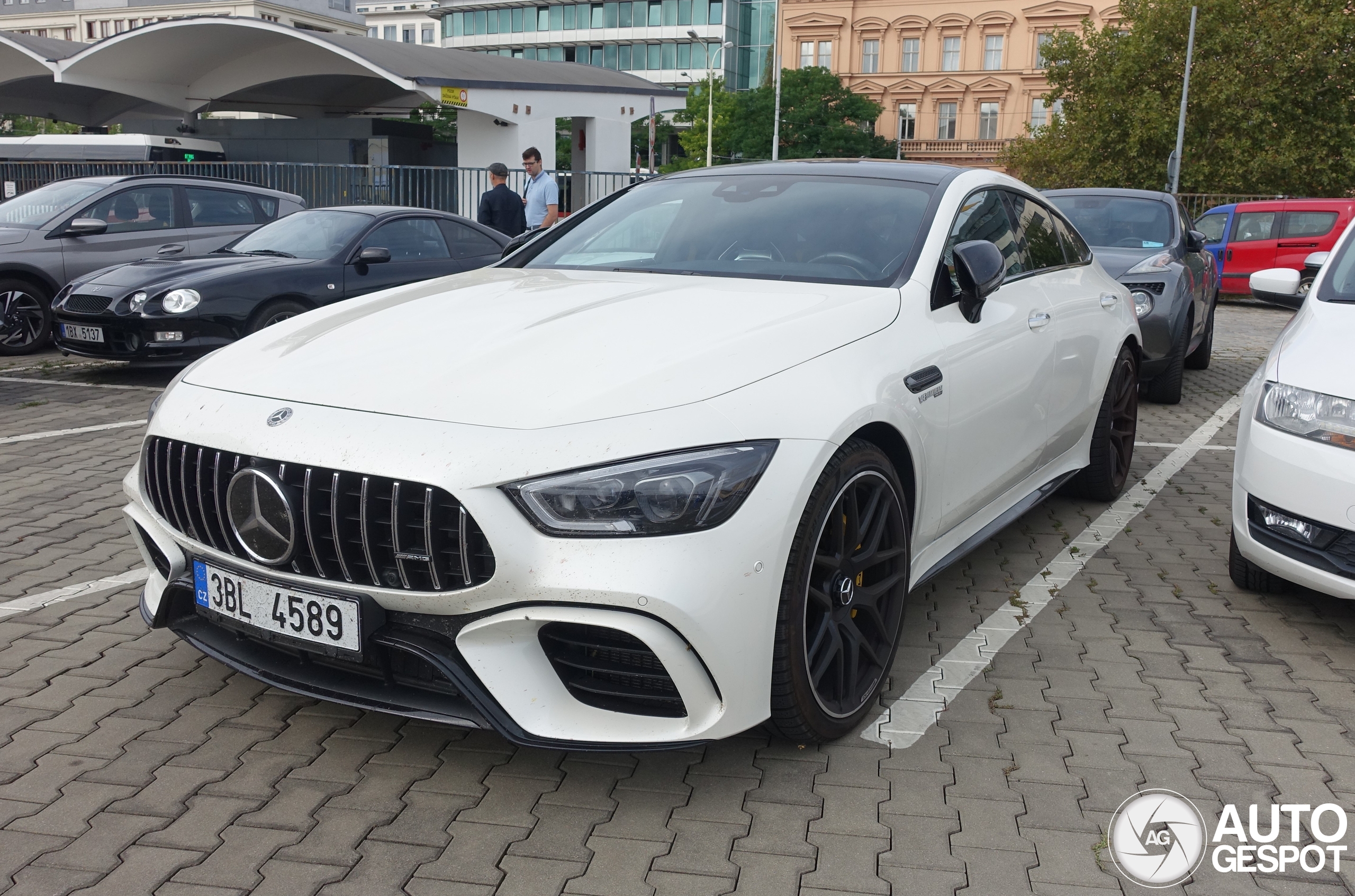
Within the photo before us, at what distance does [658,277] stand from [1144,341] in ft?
18.7

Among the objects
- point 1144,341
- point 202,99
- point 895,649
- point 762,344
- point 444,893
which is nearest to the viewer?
point 444,893

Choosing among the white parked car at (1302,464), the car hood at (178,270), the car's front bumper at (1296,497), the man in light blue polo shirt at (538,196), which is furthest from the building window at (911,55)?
the car's front bumper at (1296,497)

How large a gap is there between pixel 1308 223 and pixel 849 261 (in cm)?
1851

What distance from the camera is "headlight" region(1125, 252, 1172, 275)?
8586 mm

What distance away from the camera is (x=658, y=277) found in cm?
379

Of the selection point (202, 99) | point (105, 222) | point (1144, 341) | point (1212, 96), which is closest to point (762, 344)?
point (1144, 341)

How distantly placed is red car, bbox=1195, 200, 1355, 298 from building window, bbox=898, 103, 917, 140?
58987 mm

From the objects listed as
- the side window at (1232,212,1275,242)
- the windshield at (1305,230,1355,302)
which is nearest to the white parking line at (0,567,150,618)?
the windshield at (1305,230,1355,302)

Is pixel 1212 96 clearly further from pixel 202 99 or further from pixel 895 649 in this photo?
pixel 895 649

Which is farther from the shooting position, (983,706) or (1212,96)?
(1212,96)

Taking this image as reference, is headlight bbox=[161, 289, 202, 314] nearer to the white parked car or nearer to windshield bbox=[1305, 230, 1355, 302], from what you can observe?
the white parked car

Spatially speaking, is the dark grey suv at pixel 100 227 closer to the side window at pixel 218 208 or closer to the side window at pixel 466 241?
the side window at pixel 218 208

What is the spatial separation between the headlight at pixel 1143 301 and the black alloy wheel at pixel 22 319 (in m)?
9.04

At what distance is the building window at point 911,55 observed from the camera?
2965 inches
